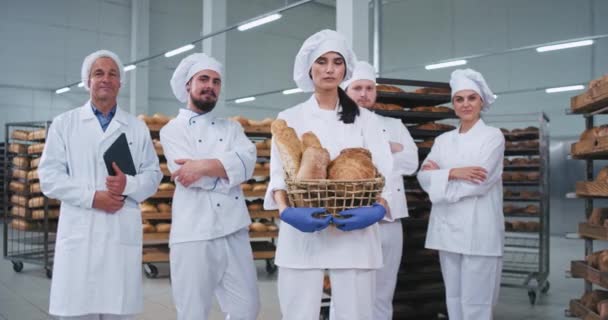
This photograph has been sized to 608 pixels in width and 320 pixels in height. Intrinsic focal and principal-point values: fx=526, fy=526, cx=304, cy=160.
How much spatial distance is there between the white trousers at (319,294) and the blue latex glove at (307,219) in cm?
23

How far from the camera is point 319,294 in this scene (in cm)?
180

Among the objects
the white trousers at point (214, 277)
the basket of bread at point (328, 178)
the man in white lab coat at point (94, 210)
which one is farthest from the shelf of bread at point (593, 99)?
the man in white lab coat at point (94, 210)

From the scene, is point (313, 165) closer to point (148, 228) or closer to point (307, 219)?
point (307, 219)

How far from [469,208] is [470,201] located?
41 millimetres

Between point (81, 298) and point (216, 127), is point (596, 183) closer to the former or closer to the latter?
point (216, 127)

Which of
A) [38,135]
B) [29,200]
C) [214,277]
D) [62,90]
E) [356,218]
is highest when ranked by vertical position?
[62,90]

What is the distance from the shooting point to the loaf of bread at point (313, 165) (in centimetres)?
164

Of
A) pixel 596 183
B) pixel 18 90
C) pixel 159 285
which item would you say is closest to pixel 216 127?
pixel 596 183

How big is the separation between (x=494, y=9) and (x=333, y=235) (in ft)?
36.7

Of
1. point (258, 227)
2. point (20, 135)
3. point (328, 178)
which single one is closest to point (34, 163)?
point (20, 135)

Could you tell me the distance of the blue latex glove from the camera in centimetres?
161

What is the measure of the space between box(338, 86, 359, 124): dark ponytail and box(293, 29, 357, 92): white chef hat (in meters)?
0.09

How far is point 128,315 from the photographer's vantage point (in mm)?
2297

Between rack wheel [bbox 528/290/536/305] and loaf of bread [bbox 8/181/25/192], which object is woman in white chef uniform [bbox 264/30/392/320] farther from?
loaf of bread [bbox 8/181/25/192]
